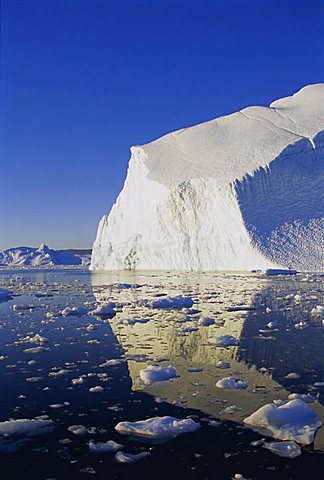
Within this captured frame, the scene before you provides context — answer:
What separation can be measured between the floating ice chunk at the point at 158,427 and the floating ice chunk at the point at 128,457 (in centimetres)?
30

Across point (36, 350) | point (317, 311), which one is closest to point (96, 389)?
point (36, 350)

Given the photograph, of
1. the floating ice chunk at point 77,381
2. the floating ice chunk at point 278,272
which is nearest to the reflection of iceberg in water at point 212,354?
the floating ice chunk at point 77,381

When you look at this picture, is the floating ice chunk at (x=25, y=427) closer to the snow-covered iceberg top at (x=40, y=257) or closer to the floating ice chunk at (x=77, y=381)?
the floating ice chunk at (x=77, y=381)

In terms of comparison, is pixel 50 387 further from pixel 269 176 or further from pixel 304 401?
pixel 269 176

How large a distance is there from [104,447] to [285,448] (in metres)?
1.32

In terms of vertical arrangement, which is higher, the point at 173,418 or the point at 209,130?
the point at 209,130

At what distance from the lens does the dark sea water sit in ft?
10.1

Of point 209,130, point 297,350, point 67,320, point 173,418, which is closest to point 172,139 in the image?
point 209,130

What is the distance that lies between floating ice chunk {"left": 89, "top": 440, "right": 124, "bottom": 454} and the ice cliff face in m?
21.4

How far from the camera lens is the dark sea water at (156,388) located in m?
3.08

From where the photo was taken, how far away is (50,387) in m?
4.77

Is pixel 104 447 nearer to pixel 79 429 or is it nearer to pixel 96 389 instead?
pixel 79 429

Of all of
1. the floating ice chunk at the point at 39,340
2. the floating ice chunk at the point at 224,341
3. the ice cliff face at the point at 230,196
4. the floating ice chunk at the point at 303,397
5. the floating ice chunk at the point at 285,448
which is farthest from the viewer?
the ice cliff face at the point at 230,196

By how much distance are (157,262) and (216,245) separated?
229 inches
